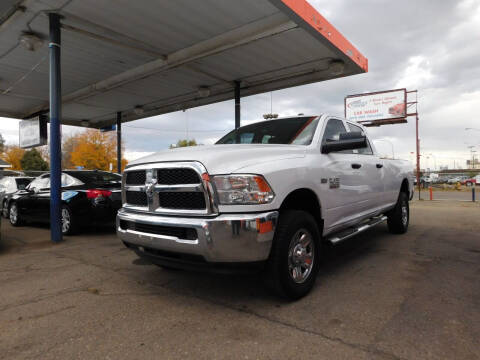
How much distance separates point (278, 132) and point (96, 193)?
13.1ft

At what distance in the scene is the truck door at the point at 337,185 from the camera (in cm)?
351

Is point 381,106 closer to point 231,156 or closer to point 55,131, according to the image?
point 55,131

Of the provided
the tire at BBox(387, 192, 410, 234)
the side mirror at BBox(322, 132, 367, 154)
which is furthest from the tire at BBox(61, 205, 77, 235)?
the tire at BBox(387, 192, 410, 234)

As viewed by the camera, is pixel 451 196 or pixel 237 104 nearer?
pixel 237 104

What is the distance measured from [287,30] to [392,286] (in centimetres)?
526

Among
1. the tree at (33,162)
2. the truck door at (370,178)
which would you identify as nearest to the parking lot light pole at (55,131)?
the truck door at (370,178)

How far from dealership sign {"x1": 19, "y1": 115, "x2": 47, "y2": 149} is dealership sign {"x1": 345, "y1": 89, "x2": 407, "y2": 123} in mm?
29095

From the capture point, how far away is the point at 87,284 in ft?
11.7

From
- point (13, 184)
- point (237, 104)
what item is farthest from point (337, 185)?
point (13, 184)

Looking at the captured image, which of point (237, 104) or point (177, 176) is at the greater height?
point (237, 104)

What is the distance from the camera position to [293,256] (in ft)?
9.73

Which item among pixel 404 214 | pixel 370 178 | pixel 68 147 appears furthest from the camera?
pixel 68 147

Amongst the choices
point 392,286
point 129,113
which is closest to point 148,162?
point 392,286

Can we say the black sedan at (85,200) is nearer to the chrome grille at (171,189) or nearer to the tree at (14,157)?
the chrome grille at (171,189)
